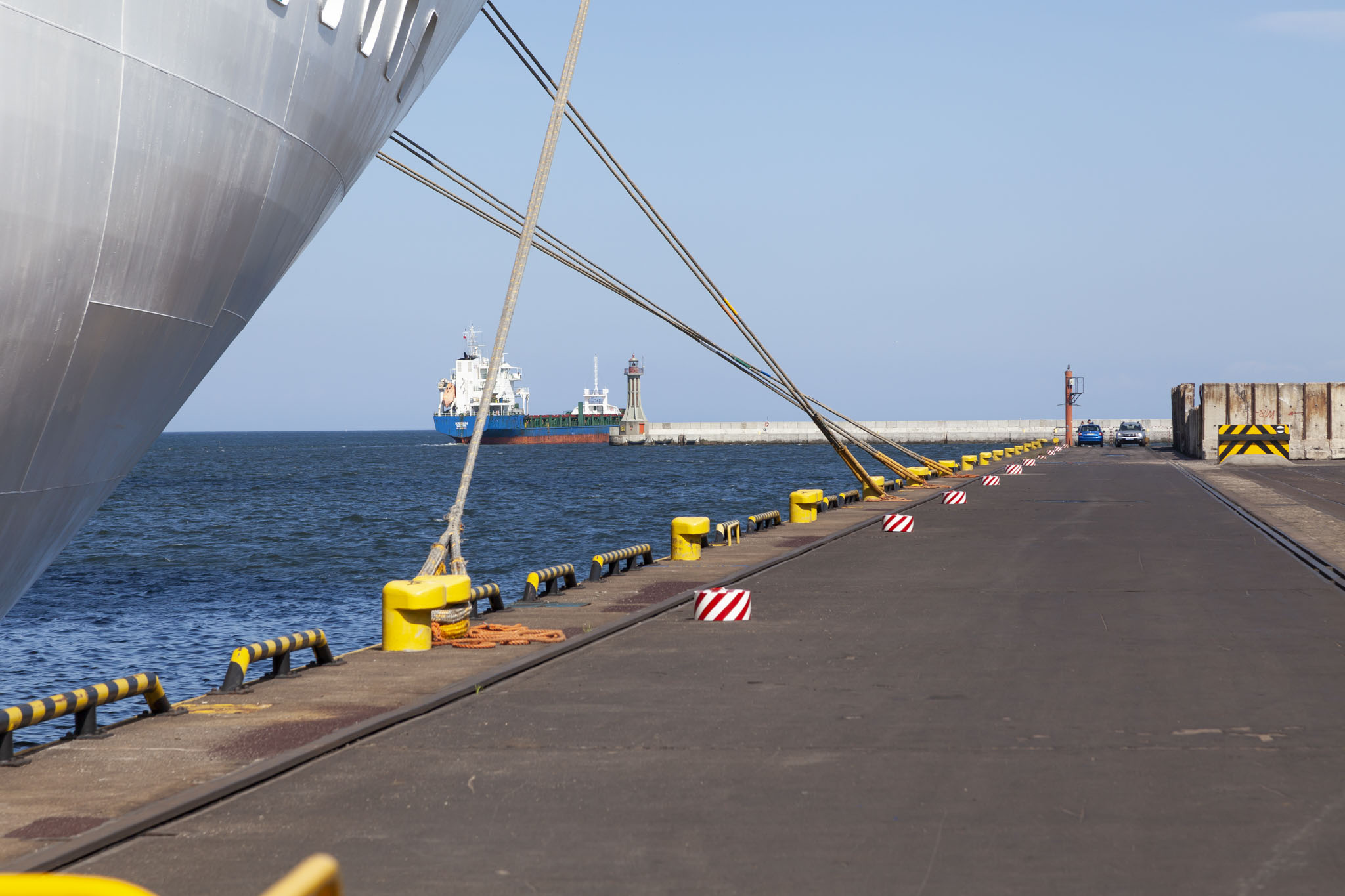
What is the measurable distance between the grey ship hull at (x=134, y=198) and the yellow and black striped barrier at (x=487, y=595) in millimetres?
4812

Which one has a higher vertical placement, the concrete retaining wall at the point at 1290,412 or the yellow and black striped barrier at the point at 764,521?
the concrete retaining wall at the point at 1290,412

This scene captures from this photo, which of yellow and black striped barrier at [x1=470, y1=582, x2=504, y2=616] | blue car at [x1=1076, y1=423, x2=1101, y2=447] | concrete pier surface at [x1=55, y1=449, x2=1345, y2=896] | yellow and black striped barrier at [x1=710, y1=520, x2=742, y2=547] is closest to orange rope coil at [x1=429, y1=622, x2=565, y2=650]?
concrete pier surface at [x1=55, y1=449, x2=1345, y2=896]

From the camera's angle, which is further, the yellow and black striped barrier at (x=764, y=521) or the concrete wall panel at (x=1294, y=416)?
the concrete wall panel at (x=1294, y=416)

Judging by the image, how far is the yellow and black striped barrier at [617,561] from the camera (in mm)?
18250

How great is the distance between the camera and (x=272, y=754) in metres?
8.05

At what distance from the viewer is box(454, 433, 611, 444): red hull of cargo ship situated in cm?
17275

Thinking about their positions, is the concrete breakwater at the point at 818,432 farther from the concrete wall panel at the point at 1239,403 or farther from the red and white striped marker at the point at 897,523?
the red and white striped marker at the point at 897,523

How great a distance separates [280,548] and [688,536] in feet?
81.4

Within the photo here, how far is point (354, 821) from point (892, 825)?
2876mm

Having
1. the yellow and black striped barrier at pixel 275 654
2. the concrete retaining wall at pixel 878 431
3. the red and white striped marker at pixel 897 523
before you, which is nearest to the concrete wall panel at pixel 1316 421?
the red and white striped marker at pixel 897 523

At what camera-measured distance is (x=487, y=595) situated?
15008mm

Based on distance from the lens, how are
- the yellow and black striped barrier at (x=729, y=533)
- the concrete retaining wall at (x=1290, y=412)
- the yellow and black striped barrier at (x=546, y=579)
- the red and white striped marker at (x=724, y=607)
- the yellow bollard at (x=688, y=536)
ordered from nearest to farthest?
the red and white striped marker at (x=724, y=607), the yellow and black striped barrier at (x=546, y=579), the yellow bollard at (x=688, y=536), the yellow and black striped barrier at (x=729, y=533), the concrete retaining wall at (x=1290, y=412)

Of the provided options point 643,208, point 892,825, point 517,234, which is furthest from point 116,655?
point 892,825

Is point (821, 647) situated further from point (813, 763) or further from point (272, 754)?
point (272, 754)
